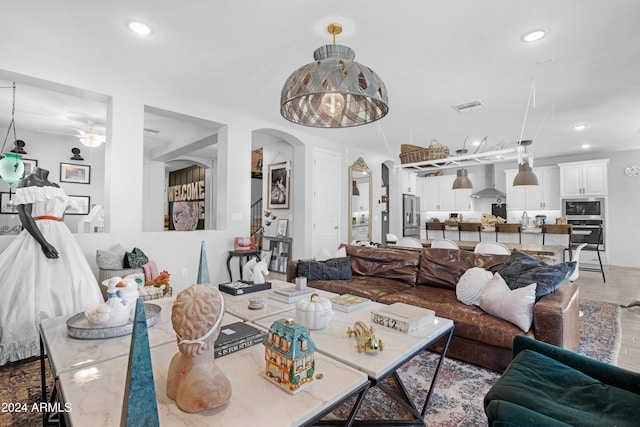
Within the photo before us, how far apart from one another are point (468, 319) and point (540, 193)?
717 cm

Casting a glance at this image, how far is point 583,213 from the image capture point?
7.12m

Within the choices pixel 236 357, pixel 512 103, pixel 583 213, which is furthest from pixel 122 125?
pixel 583 213

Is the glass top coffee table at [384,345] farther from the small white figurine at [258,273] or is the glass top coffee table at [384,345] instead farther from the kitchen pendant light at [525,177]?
the kitchen pendant light at [525,177]

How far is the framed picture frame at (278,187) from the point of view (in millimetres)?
6324

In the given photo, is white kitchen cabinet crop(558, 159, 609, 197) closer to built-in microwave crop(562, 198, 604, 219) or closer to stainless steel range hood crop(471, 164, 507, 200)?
built-in microwave crop(562, 198, 604, 219)

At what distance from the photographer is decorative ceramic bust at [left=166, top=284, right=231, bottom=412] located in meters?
0.90

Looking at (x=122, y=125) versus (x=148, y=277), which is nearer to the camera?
(x=148, y=277)

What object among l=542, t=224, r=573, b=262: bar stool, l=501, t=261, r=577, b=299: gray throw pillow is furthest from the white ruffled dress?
l=542, t=224, r=573, b=262: bar stool

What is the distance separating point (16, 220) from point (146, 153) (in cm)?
277

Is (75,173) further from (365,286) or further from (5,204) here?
(365,286)

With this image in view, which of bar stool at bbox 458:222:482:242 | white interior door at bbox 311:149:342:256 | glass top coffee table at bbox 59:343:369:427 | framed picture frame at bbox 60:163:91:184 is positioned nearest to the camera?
glass top coffee table at bbox 59:343:369:427

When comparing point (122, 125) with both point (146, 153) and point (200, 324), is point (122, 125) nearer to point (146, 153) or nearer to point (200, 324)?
point (200, 324)

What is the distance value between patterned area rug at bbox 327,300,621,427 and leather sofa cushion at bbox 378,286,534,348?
0.26m

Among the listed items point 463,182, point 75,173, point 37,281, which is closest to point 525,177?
point 463,182
